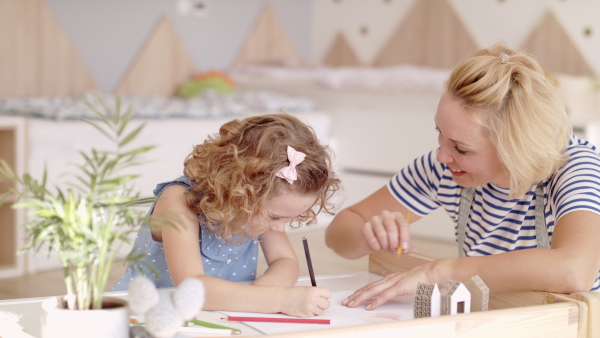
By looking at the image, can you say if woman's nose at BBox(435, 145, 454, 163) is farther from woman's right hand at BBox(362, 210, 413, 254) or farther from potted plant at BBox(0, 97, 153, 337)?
potted plant at BBox(0, 97, 153, 337)

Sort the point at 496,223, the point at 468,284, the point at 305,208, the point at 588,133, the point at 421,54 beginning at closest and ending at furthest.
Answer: the point at 468,284 < the point at 305,208 < the point at 496,223 < the point at 588,133 < the point at 421,54

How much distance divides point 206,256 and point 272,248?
12 centimetres

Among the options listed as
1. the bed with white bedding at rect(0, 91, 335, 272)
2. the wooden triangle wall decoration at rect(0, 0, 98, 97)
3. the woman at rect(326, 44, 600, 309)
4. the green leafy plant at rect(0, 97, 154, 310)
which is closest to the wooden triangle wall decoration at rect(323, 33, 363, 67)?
the bed with white bedding at rect(0, 91, 335, 272)

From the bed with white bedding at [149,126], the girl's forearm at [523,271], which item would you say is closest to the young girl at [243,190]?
the girl's forearm at [523,271]

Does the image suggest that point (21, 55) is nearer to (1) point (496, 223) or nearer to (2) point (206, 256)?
(2) point (206, 256)

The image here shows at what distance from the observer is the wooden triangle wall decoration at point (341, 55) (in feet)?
17.0

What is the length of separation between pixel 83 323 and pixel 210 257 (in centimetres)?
59

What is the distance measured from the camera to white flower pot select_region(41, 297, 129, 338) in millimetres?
805

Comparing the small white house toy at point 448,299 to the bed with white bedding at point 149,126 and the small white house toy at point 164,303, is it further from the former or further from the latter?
the bed with white bedding at point 149,126

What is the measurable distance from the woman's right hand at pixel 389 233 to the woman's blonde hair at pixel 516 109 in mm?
200

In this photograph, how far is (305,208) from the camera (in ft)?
4.26

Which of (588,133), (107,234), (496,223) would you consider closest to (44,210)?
(107,234)

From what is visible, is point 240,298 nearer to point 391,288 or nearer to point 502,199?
point 391,288

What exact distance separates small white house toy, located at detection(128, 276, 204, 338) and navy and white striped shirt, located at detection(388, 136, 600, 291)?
0.68 meters
